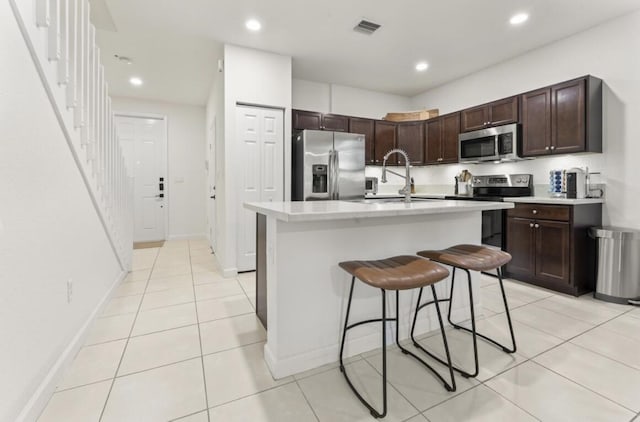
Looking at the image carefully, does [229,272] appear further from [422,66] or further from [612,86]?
[612,86]

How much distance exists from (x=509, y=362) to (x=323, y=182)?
2.76 meters

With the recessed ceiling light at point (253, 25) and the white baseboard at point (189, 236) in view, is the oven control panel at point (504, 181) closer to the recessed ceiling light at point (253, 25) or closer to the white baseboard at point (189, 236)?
the recessed ceiling light at point (253, 25)

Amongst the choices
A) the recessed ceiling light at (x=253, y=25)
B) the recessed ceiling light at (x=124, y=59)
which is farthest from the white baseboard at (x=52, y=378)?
the recessed ceiling light at (x=124, y=59)

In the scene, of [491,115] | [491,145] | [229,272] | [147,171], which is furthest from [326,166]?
[147,171]

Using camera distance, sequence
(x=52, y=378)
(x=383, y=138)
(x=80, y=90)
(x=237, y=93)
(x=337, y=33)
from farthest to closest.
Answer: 1. (x=383, y=138)
2. (x=237, y=93)
3. (x=337, y=33)
4. (x=80, y=90)
5. (x=52, y=378)

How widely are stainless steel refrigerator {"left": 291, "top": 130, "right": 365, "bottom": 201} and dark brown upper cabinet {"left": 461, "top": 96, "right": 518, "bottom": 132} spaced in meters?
1.57

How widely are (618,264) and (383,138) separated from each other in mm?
3308

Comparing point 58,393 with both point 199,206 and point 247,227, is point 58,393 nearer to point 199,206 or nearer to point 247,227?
point 247,227

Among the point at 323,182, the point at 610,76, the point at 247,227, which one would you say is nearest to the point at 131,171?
the point at 247,227

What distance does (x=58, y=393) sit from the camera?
4.92 feet

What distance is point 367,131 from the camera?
4.82 meters

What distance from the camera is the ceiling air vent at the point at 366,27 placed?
120 inches

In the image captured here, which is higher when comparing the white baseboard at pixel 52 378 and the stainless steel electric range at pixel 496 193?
the stainless steel electric range at pixel 496 193

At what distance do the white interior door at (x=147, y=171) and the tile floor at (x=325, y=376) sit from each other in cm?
359
